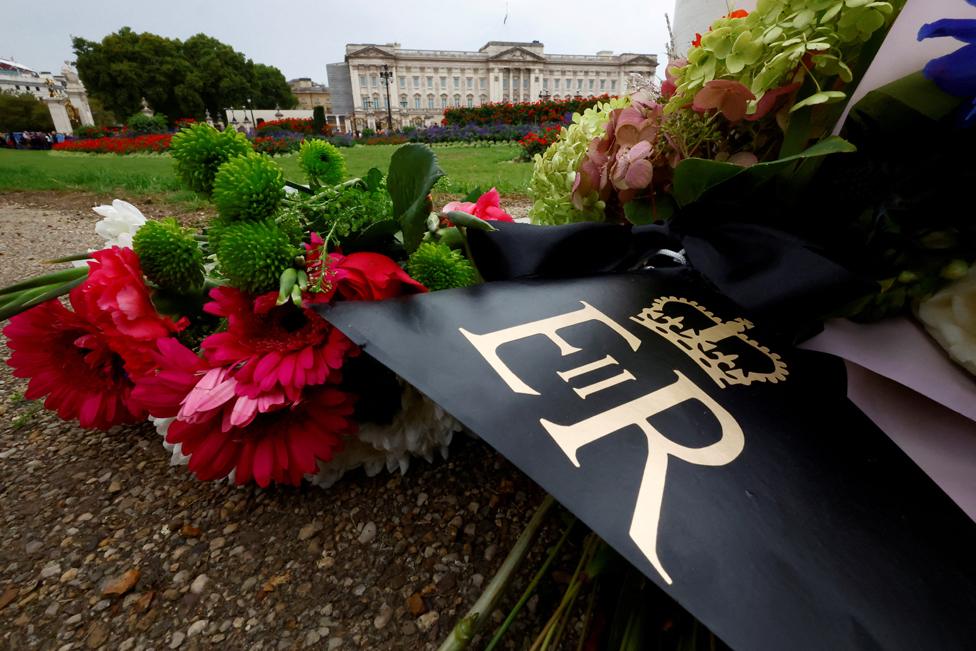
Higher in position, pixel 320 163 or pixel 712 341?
pixel 320 163

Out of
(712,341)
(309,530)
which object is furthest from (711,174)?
(309,530)

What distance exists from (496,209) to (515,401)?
920mm

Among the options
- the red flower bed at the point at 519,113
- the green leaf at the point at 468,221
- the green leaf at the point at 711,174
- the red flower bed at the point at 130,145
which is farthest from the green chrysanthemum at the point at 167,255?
the red flower bed at the point at 519,113

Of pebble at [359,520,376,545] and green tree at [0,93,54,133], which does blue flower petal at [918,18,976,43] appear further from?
green tree at [0,93,54,133]

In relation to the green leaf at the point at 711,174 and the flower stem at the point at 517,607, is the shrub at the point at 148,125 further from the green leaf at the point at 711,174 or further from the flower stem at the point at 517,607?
the flower stem at the point at 517,607

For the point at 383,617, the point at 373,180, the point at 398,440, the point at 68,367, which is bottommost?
the point at 383,617

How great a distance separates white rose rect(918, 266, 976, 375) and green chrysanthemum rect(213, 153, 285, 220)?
99 cm

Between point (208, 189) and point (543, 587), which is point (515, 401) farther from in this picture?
point (208, 189)

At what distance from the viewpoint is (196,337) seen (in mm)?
1082

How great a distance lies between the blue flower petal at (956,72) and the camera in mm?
512

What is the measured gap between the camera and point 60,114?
28.4 metres

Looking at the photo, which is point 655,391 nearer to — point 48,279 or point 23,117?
point 48,279

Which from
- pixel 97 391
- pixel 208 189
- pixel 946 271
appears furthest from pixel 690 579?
pixel 97 391

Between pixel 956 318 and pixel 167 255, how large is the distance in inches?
46.8
